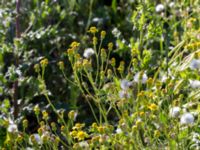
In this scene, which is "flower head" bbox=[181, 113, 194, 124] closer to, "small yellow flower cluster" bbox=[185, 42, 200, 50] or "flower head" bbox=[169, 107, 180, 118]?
"flower head" bbox=[169, 107, 180, 118]

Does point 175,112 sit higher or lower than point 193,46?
lower

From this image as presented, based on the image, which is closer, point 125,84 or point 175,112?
point 175,112

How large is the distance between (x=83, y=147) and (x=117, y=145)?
0.39 feet

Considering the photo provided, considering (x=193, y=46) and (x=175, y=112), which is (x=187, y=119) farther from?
(x=193, y=46)

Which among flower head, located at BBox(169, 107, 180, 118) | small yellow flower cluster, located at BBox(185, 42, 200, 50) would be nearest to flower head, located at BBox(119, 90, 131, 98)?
flower head, located at BBox(169, 107, 180, 118)

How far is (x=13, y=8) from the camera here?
9.80 feet

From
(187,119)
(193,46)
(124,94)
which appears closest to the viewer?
(187,119)

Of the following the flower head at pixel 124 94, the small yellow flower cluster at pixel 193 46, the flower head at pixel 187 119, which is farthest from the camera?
the small yellow flower cluster at pixel 193 46

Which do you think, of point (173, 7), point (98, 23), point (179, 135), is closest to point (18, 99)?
point (98, 23)

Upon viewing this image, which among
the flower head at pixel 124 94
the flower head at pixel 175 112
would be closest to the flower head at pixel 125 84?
the flower head at pixel 124 94

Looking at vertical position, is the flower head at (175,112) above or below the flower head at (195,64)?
below

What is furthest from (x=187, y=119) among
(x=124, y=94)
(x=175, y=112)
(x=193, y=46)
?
(x=193, y=46)

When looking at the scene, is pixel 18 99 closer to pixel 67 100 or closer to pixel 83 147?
pixel 67 100

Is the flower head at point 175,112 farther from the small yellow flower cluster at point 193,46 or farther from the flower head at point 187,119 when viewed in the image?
the small yellow flower cluster at point 193,46
